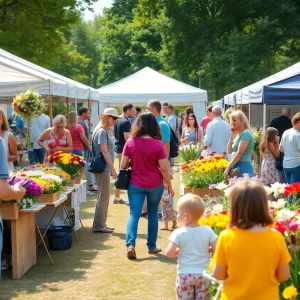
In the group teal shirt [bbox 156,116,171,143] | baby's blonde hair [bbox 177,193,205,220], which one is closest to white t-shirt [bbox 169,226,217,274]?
baby's blonde hair [bbox 177,193,205,220]

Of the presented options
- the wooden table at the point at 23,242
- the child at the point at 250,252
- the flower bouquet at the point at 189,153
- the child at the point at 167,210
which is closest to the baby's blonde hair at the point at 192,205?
the child at the point at 250,252

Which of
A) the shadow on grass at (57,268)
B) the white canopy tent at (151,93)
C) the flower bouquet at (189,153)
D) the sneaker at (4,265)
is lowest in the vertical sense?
the shadow on grass at (57,268)

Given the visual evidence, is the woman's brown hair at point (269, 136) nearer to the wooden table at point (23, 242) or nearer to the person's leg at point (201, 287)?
the wooden table at point (23, 242)

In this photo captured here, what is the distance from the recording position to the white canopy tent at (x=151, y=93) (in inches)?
799

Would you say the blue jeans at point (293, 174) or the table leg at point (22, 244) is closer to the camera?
the table leg at point (22, 244)

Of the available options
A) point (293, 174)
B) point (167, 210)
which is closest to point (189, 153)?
point (293, 174)

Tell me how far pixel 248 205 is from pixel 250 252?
253mm

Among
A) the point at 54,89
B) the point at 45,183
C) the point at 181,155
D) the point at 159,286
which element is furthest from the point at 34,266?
the point at 181,155

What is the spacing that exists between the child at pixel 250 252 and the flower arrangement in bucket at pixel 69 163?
6.58m

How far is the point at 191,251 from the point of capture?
4.62 metres

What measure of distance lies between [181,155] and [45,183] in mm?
7162

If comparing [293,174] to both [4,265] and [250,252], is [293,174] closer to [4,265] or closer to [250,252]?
[4,265]

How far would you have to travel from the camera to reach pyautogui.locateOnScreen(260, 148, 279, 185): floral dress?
10742 millimetres

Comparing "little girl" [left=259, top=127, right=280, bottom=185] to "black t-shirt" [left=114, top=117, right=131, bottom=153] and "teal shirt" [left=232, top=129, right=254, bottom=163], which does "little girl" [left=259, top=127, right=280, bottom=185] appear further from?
"black t-shirt" [left=114, top=117, right=131, bottom=153]
